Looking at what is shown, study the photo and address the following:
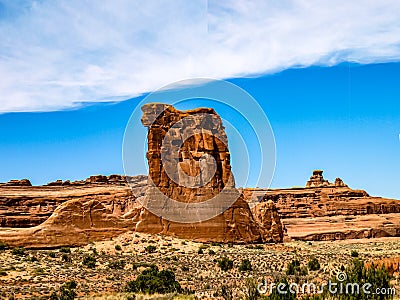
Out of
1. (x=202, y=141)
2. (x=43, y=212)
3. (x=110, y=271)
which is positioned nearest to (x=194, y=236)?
(x=202, y=141)

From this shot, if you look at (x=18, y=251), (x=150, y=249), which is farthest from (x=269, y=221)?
(x=18, y=251)

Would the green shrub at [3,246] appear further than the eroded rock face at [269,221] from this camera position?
No

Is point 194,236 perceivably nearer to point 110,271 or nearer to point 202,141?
point 202,141

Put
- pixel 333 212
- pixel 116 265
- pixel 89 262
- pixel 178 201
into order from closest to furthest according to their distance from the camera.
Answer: pixel 89 262 → pixel 116 265 → pixel 178 201 → pixel 333 212

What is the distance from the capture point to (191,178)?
44281mm

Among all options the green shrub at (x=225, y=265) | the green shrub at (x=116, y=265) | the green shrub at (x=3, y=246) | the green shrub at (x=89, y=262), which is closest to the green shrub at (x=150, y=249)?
the green shrub at (x=116, y=265)

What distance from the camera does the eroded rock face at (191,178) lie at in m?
42.8

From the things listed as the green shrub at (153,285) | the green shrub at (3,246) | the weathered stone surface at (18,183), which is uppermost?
the weathered stone surface at (18,183)

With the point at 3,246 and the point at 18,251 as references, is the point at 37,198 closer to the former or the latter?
the point at 3,246

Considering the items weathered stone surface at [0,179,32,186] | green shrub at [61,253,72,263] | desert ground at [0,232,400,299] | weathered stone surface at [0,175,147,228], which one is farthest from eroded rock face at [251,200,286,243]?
weathered stone surface at [0,179,32,186]

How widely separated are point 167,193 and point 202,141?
5.62 meters

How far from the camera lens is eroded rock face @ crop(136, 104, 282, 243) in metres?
42.8

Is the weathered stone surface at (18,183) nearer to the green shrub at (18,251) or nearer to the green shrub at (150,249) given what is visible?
the green shrub at (18,251)

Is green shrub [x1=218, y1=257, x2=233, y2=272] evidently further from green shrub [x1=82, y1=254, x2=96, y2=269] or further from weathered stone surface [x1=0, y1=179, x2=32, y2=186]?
weathered stone surface [x1=0, y1=179, x2=32, y2=186]
